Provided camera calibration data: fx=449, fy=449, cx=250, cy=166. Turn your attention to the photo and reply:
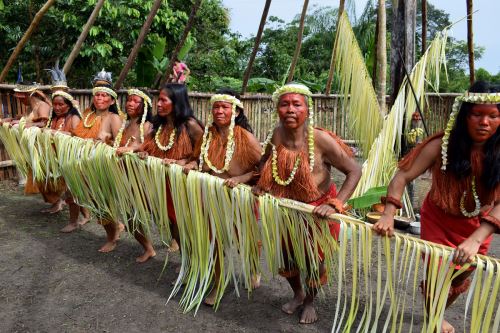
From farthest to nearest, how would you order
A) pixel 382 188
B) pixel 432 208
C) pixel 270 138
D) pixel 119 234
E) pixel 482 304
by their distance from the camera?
1. pixel 119 234
2. pixel 382 188
3. pixel 270 138
4. pixel 432 208
5. pixel 482 304

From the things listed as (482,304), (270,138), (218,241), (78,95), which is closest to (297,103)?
(270,138)

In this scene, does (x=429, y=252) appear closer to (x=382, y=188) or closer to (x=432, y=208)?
(x=432, y=208)

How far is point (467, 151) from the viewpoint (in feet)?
7.00

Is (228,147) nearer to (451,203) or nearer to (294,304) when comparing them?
(294,304)

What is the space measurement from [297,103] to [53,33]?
7472mm

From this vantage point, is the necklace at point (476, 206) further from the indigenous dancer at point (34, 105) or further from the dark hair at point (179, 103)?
the indigenous dancer at point (34, 105)

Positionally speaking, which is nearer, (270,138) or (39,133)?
(270,138)

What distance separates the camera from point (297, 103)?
2.48 m

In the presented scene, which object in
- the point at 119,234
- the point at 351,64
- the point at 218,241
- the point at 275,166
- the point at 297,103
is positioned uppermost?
the point at 351,64

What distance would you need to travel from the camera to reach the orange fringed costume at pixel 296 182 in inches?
99.9

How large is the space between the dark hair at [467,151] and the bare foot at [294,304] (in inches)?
50.2

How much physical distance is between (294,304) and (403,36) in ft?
9.36

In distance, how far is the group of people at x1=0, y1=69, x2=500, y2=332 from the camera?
2.07m

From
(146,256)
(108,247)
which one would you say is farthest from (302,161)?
(108,247)
